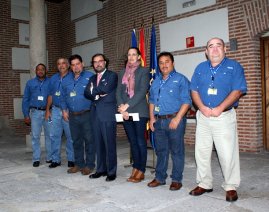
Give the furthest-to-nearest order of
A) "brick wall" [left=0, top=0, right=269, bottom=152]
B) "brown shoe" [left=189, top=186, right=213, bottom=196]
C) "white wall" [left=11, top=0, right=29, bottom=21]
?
"white wall" [left=11, top=0, right=29, bottom=21] → "brick wall" [left=0, top=0, right=269, bottom=152] → "brown shoe" [left=189, top=186, right=213, bottom=196]

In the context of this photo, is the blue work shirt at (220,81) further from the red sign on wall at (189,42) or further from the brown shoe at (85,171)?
the red sign on wall at (189,42)

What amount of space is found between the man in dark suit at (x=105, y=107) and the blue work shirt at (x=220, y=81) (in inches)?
58.7

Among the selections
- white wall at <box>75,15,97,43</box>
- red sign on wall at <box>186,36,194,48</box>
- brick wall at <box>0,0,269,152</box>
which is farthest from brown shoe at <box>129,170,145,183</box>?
white wall at <box>75,15,97,43</box>

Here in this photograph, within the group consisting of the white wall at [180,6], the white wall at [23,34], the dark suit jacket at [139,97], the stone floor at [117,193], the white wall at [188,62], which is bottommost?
the stone floor at [117,193]

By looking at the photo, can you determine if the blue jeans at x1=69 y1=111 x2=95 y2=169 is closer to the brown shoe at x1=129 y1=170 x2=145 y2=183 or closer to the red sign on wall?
the brown shoe at x1=129 y1=170 x2=145 y2=183

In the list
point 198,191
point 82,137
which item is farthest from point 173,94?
point 82,137

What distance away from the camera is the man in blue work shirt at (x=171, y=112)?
407 centimetres

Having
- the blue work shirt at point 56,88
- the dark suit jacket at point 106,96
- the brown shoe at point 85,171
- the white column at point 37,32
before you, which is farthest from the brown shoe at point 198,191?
the white column at point 37,32

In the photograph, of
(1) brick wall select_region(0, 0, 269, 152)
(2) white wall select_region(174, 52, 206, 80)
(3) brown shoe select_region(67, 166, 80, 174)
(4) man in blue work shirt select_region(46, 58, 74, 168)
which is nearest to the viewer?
(3) brown shoe select_region(67, 166, 80, 174)

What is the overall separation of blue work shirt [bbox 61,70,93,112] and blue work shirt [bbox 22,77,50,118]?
37.3 inches

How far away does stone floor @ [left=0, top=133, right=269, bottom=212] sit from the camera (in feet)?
11.9

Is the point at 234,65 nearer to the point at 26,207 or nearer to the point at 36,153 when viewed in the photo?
the point at 26,207

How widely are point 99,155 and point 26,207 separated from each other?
1.40 meters

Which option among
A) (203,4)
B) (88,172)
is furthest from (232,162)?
(203,4)
